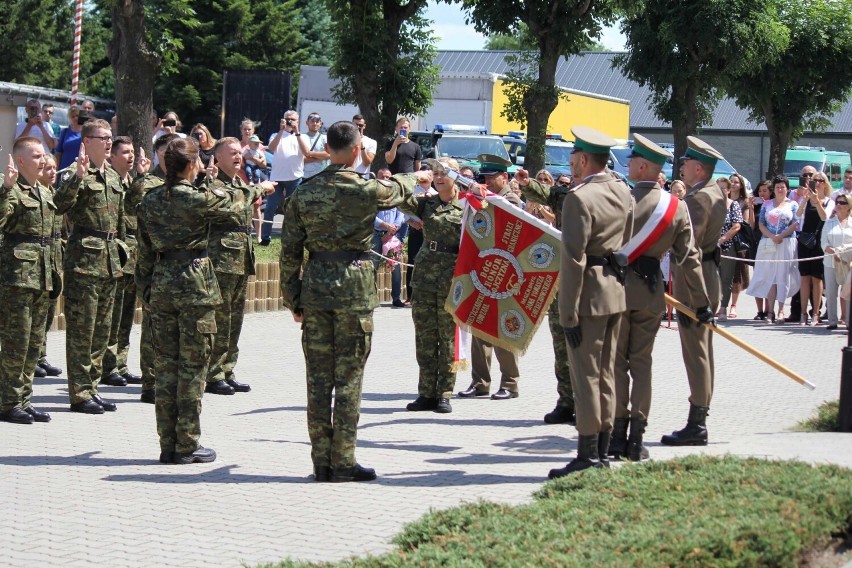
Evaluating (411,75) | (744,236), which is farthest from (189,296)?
(411,75)

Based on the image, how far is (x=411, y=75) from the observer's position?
25.6 meters

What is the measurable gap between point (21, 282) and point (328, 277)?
3.09 m

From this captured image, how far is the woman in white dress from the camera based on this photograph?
1947cm

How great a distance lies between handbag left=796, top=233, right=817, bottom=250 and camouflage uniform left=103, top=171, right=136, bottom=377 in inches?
430

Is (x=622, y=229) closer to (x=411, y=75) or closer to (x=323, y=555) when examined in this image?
(x=323, y=555)

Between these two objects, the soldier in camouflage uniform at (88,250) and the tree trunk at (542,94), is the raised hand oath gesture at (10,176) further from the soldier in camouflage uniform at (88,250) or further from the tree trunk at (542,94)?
the tree trunk at (542,94)

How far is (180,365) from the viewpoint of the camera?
28.6 feet

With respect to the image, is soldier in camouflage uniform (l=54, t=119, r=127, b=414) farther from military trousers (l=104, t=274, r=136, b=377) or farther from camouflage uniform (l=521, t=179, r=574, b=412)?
camouflage uniform (l=521, t=179, r=574, b=412)

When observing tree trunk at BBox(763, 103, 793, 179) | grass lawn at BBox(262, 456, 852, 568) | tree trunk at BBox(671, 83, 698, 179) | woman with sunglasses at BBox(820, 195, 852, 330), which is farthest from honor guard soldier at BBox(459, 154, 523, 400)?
tree trunk at BBox(763, 103, 793, 179)

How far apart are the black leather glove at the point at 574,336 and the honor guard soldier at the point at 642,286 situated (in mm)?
749

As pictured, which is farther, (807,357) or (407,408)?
(807,357)

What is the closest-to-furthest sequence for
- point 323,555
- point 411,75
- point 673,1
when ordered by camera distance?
point 323,555, point 411,75, point 673,1

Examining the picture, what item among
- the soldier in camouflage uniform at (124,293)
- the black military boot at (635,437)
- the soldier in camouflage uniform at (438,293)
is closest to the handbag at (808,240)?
the soldier in camouflage uniform at (438,293)

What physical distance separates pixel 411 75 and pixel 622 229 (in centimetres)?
1769
